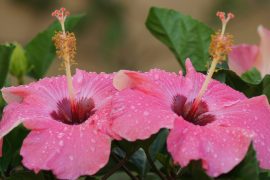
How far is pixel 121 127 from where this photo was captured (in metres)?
0.65

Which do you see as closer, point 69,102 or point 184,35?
point 69,102

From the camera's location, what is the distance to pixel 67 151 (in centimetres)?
65

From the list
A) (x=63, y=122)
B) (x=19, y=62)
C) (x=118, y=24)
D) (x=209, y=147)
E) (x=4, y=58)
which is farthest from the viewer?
(x=118, y=24)

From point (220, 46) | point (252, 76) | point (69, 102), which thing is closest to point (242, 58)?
point (252, 76)

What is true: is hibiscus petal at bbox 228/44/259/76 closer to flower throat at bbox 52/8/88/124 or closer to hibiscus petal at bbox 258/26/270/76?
hibiscus petal at bbox 258/26/270/76

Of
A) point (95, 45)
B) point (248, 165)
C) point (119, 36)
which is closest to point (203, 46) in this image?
point (248, 165)

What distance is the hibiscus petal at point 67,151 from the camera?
0.64 meters

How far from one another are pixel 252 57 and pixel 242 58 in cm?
2

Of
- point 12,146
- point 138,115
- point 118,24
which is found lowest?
point 118,24

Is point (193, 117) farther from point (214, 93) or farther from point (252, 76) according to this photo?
point (252, 76)

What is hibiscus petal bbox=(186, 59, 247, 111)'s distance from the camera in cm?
78

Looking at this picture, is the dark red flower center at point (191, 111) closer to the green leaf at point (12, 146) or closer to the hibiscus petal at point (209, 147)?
the hibiscus petal at point (209, 147)

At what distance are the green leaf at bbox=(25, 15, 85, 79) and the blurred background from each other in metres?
4.10

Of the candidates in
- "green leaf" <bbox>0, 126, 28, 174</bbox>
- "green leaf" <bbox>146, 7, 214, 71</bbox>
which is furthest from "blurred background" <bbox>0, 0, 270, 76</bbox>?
"green leaf" <bbox>0, 126, 28, 174</bbox>
